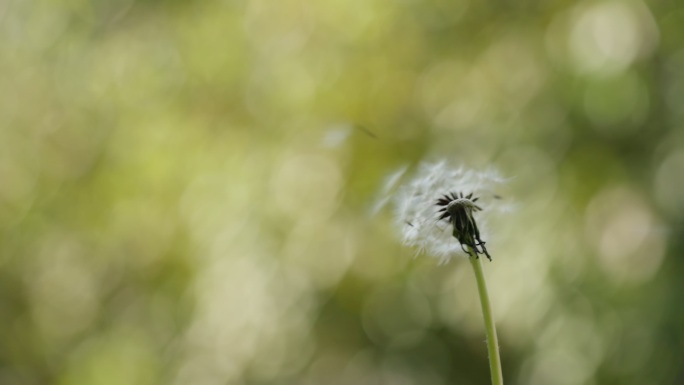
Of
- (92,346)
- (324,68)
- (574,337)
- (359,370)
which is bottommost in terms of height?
(92,346)

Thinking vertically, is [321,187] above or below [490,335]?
above

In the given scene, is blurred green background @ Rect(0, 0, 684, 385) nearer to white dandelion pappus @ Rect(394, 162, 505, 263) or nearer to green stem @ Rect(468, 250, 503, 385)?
white dandelion pappus @ Rect(394, 162, 505, 263)

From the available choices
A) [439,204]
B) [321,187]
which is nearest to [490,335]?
[439,204]

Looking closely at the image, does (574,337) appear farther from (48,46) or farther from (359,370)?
(48,46)

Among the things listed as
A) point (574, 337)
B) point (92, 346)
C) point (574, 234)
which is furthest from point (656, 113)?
point (92, 346)

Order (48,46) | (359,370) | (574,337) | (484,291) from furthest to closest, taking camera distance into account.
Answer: (48,46)
(359,370)
(574,337)
(484,291)

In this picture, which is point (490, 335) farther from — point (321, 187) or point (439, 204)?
point (321, 187)

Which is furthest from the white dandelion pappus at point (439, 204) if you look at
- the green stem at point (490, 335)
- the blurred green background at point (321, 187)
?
the blurred green background at point (321, 187)
